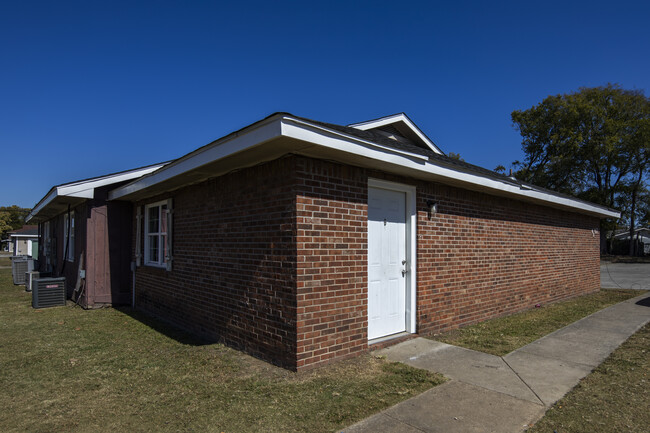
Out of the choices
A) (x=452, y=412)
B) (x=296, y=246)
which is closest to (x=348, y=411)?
(x=452, y=412)

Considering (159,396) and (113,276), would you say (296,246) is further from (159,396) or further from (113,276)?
(113,276)

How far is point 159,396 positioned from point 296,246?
2.05m

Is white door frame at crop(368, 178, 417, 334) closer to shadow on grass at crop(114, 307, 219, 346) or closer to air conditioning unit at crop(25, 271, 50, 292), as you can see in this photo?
shadow on grass at crop(114, 307, 219, 346)

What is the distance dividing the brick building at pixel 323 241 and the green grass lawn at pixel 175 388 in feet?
1.46

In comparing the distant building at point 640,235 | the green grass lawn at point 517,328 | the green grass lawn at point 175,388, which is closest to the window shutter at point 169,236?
the green grass lawn at point 175,388

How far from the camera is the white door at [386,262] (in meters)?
5.48

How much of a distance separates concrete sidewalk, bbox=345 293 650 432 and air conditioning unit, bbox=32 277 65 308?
27.4 ft

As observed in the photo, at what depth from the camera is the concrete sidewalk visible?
3.30 metres

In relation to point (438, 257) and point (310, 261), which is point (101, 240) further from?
point (438, 257)

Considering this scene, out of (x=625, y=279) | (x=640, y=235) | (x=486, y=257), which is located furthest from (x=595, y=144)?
(x=486, y=257)

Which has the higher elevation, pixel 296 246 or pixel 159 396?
pixel 296 246

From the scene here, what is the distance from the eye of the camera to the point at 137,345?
5.85 meters

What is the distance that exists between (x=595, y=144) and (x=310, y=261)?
1519 inches

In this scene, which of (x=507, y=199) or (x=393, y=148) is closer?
(x=393, y=148)
